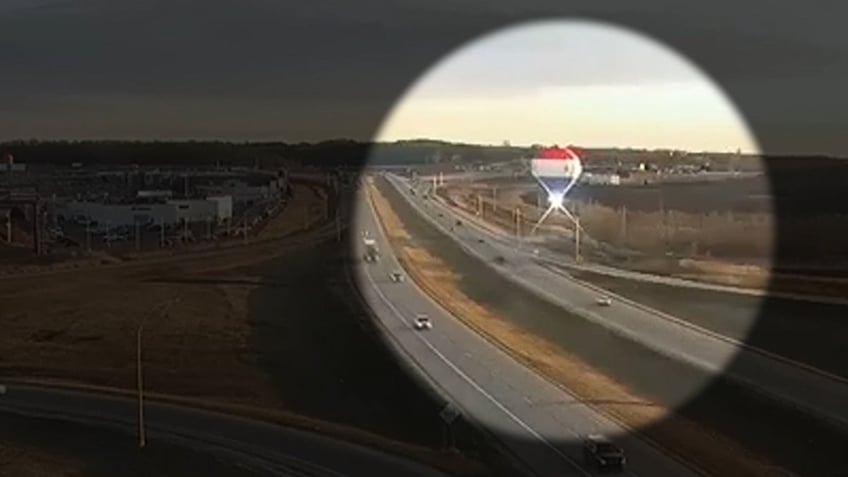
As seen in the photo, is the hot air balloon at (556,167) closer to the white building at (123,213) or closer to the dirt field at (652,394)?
the white building at (123,213)

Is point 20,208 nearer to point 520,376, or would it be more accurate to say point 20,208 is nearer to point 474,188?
point 520,376

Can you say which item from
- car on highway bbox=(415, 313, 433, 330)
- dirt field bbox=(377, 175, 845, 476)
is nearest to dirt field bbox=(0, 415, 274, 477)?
dirt field bbox=(377, 175, 845, 476)

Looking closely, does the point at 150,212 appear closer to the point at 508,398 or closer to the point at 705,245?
the point at 705,245

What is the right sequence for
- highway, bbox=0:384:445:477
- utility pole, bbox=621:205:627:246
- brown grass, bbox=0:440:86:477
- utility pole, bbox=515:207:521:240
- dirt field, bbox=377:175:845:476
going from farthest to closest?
utility pole, bbox=515:207:521:240 < utility pole, bbox=621:205:627:246 < dirt field, bbox=377:175:845:476 < brown grass, bbox=0:440:86:477 < highway, bbox=0:384:445:477

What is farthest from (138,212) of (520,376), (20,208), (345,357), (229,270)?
(520,376)

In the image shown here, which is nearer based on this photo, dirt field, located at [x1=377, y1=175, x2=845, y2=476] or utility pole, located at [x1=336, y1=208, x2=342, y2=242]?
dirt field, located at [x1=377, y1=175, x2=845, y2=476]

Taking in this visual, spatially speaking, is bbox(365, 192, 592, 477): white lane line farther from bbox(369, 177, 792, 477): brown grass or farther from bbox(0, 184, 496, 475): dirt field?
bbox(369, 177, 792, 477): brown grass
